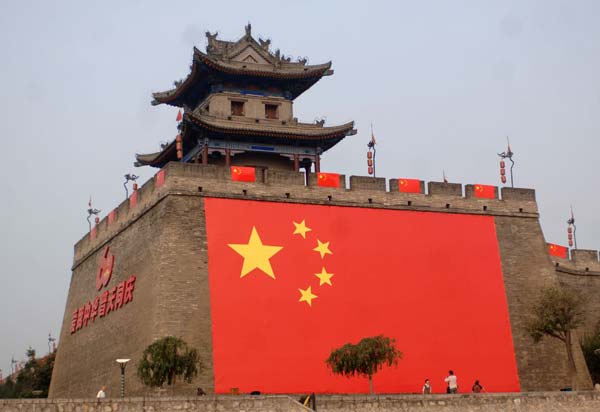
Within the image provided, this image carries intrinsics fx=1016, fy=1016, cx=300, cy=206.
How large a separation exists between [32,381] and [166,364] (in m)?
15.4

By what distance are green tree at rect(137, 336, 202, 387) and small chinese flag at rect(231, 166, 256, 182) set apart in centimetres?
548

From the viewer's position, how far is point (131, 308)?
25.2m

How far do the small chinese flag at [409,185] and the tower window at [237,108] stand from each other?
532 cm

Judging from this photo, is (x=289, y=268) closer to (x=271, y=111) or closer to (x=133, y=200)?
(x=133, y=200)

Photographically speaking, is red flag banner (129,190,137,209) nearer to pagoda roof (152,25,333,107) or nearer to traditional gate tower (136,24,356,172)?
traditional gate tower (136,24,356,172)

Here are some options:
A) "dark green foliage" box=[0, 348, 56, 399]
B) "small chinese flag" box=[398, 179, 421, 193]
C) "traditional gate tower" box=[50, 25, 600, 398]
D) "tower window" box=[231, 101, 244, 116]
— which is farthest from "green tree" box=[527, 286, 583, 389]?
"dark green foliage" box=[0, 348, 56, 399]

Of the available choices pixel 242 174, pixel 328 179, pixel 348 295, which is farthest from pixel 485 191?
pixel 242 174

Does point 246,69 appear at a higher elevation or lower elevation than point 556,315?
higher

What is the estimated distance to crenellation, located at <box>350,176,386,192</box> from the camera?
26.5 m

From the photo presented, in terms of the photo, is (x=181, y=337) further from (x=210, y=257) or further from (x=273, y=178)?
(x=273, y=178)

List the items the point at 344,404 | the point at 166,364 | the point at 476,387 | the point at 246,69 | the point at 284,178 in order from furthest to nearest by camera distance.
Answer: the point at 246,69 → the point at 284,178 → the point at 476,387 → the point at 166,364 → the point at 344,404

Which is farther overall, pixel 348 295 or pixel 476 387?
pixel 348 295

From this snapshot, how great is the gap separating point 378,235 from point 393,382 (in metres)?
3.85

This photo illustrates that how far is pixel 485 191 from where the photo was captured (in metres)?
28.0
